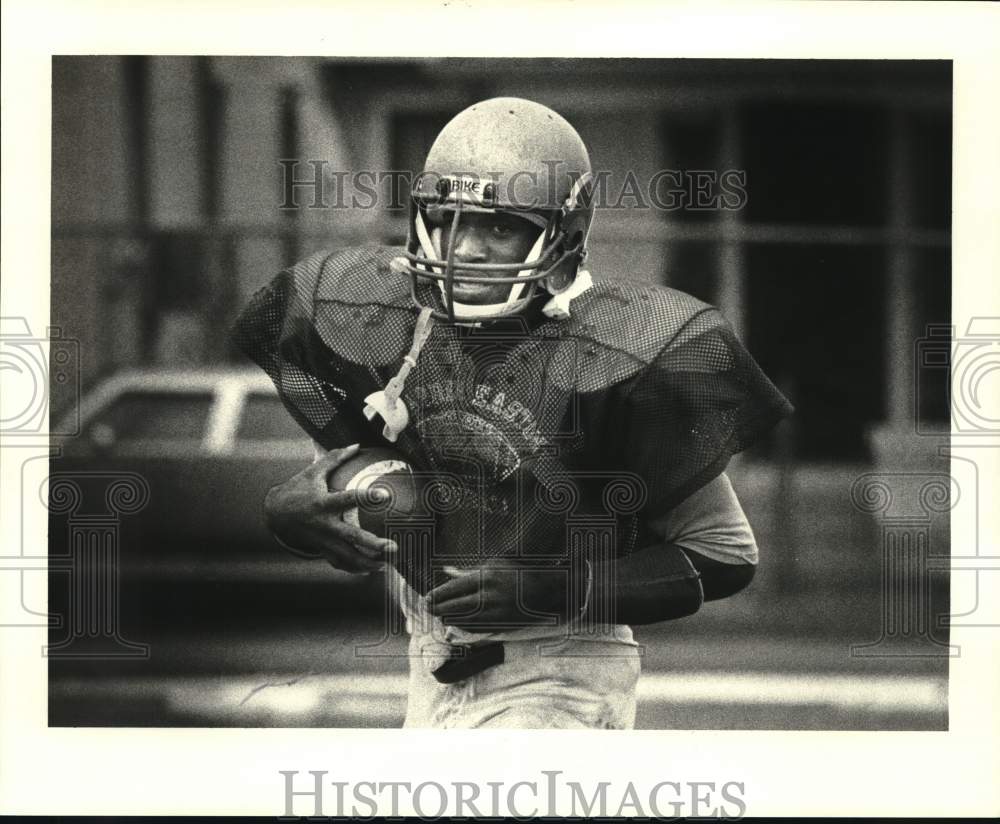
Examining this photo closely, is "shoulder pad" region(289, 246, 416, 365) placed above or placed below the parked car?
above

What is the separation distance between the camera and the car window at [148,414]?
3.46 meters

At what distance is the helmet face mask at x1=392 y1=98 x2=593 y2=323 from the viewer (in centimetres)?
322

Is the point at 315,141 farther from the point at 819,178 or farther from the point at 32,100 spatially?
the point at 819,178

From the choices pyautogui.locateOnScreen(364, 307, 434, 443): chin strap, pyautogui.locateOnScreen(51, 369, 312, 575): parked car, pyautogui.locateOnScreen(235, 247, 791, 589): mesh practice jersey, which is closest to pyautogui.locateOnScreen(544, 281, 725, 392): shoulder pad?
pyautogui.locateOnScreen(235, 247, 791, 589): mesh practice jersey

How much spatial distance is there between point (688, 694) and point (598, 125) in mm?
Answer: 1274

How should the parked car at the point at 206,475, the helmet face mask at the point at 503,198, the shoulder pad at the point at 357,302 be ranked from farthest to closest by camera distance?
the parked car at the point at 206,475, the shoulder pad at the point at 357,302, the helmet face mask at the point at 503,198

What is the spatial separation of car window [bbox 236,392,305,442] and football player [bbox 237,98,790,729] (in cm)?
4

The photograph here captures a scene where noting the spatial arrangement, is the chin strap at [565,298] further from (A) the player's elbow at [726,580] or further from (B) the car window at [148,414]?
(B) the car window at [148,414]

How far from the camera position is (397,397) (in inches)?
131

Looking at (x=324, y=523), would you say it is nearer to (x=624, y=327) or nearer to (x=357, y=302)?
(x=357, y=302)

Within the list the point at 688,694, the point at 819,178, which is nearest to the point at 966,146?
the point at 819,178

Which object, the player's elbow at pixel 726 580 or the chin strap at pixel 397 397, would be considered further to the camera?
the player's elbow at pixel 726 580

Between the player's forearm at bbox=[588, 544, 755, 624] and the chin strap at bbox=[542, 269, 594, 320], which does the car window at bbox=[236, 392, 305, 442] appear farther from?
the player's forearm at bbox=[588, 544, 755, 624]

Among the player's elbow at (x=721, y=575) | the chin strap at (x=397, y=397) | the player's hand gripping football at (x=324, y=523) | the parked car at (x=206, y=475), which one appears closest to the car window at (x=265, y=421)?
the parked car at (x=206, y=475)
